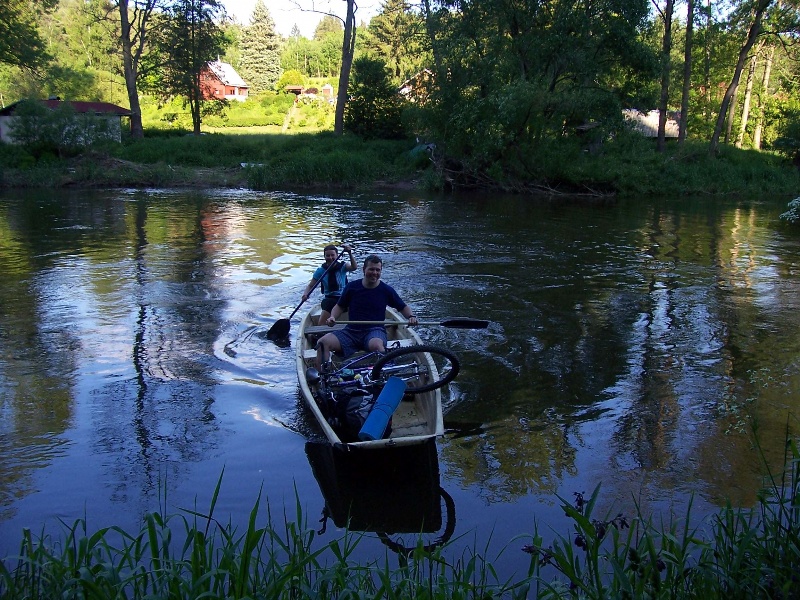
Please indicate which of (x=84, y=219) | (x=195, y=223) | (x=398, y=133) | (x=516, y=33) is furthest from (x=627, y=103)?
(x=84, y=219)

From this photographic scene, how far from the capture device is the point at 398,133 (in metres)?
41.9

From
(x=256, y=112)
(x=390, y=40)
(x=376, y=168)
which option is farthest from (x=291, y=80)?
(x=376, y=168)

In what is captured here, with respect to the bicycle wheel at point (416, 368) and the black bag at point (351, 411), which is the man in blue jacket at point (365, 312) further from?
the black bag at point (351, 411)

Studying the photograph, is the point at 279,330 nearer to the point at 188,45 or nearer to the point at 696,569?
the point at 696,569

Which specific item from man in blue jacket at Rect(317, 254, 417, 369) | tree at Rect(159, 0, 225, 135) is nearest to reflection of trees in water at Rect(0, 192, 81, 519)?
man in blue jacket at Rect(317, 254, 417, 369)

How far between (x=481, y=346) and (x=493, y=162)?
2350 cm

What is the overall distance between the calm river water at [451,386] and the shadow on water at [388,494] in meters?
0.03

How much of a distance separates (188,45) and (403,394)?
42.7m

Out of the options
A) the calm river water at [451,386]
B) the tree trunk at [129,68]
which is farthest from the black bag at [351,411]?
the tree trunk at [129,68]

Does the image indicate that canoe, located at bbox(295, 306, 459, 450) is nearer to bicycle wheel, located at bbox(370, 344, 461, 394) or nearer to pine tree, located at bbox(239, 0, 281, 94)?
bicycle wheel, located at bbox(370, 344, 461, 394)

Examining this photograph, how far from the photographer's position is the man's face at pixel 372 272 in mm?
8125

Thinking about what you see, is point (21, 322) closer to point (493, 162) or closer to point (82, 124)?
point (493, 162)

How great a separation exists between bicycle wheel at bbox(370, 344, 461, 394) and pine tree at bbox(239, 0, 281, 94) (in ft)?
277

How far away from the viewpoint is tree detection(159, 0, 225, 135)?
4394 cm
